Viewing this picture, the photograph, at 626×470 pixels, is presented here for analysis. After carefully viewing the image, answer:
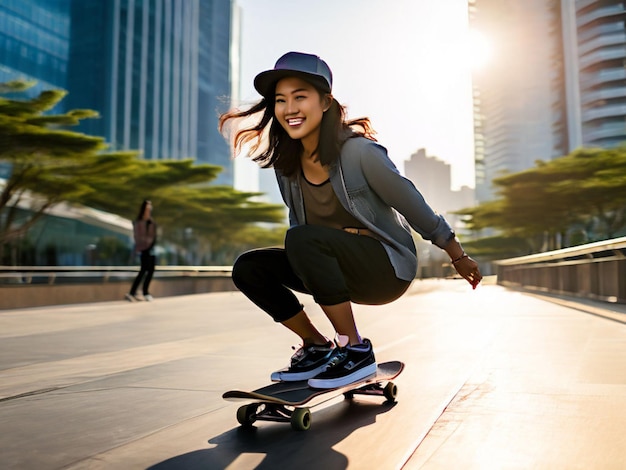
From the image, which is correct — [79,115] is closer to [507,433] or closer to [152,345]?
[152,345]

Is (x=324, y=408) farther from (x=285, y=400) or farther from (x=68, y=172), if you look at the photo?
(x=68, y=172)

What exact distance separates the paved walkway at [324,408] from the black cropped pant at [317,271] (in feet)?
1.28

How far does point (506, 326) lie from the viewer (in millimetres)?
5840

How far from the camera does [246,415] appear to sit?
2.11 meters

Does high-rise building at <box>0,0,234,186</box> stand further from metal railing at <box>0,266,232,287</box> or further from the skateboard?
the skateboard

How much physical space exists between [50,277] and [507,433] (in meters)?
11.1

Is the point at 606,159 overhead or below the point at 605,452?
overhead

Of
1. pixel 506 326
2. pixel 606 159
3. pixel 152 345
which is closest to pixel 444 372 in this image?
pixel 152 345

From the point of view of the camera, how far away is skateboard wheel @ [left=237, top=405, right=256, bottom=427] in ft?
6.93

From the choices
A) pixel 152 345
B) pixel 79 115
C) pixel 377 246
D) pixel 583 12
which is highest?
pixel 583 12

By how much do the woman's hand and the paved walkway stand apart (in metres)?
0.43

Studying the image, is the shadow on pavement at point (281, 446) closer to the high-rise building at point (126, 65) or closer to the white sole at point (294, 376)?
the white sole at point (294, 376)

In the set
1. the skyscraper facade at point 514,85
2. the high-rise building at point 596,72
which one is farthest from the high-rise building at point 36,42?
the skyscraper facade at point 514,85

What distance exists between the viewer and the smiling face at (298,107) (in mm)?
2514
